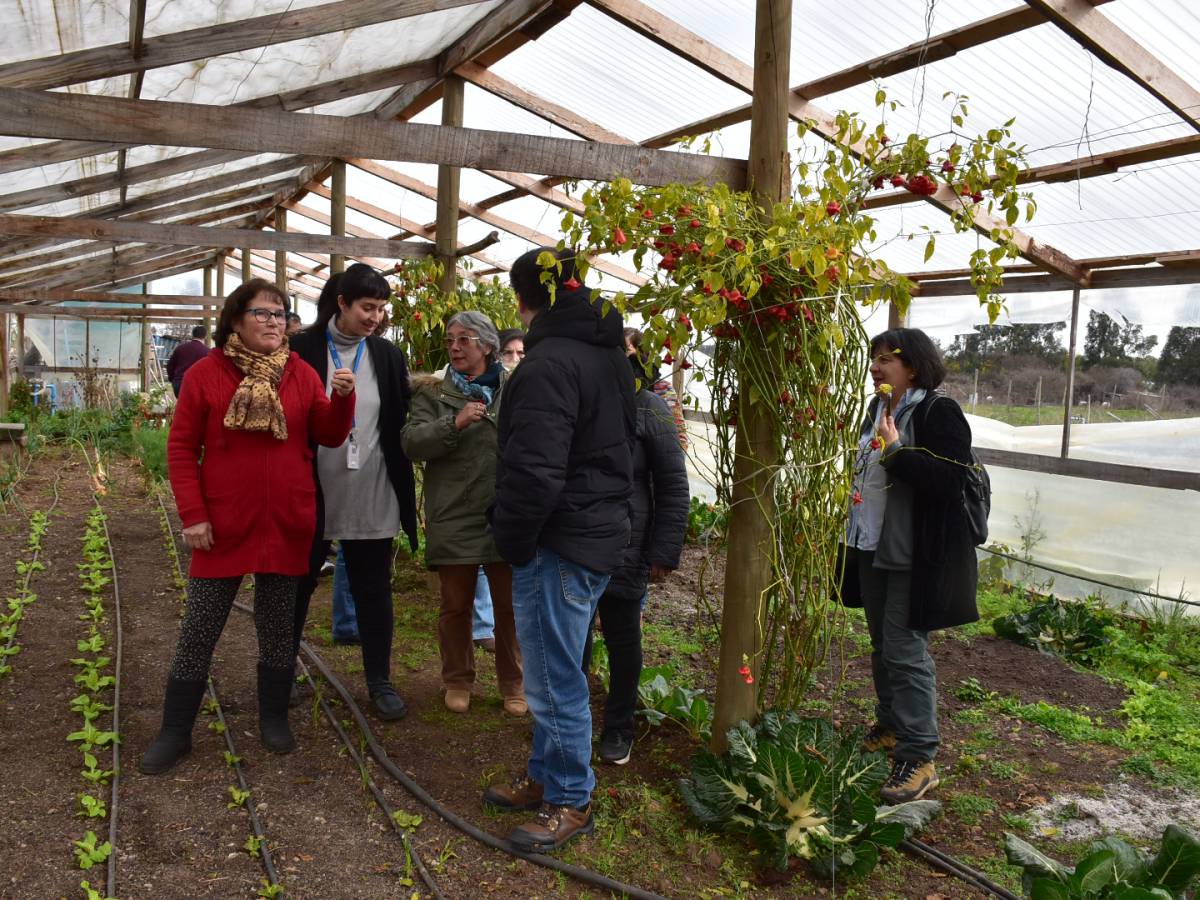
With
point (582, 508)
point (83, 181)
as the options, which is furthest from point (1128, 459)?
point (83, 181)

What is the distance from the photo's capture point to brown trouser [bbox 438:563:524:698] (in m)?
3.33

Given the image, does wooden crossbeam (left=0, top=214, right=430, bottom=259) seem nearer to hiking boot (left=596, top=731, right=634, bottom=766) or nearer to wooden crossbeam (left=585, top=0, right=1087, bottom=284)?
wooden crossbeam (left=585, top=0, right=1087, bottom=284)

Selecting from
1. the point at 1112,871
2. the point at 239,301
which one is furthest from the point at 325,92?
the point at 1112,871

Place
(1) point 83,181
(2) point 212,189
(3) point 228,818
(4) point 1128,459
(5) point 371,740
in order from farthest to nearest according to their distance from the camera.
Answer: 1. (2) point 212,189
2. (1) point 83,181
3. (4) point 1128,459
4. (5) point 371,740
5. (3) point 228,818

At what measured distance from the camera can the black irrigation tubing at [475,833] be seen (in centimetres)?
235

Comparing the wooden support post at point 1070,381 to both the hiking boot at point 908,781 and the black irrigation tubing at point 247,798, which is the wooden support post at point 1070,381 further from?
the black irrigation tubing at point 247,798

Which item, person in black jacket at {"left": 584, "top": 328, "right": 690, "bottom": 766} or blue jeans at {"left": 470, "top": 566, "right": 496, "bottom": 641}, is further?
blue jeans at {"left": 470, "top": 566, "right": 496, "bottom": 641}

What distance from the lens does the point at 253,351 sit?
2.86 meters

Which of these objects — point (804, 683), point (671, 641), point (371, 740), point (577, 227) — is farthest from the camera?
point (671, 641)

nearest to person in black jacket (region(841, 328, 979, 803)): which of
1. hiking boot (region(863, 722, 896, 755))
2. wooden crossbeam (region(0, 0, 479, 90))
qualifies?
hiking boot (region(863, 722, 896, 755))

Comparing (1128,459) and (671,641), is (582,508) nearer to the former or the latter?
(671,641)

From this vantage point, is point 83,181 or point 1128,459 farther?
point 83,181

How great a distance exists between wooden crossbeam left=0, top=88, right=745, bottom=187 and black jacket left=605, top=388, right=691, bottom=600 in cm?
78

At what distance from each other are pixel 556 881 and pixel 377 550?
1341 millimetres
